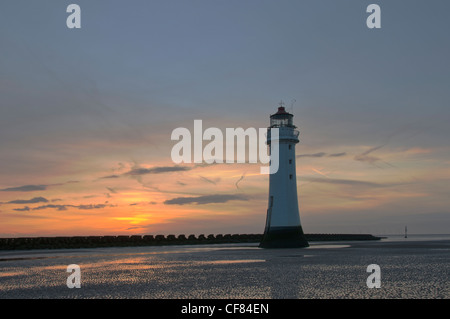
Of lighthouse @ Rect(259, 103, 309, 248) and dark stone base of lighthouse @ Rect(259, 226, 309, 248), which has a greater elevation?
lighthouse @ Rect(259, 103, 309, 248)

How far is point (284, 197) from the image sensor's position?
4512 centimetres

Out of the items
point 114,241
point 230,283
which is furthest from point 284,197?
point 114,241

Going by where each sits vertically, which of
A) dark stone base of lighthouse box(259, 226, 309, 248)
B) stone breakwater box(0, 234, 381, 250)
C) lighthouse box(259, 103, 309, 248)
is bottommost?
stone breakwater box(0, 234, 381, 250)

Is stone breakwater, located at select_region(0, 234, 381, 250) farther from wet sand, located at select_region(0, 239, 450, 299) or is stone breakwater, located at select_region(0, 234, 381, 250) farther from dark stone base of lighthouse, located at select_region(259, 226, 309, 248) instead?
wet sand, located at select_region(0, 239, 450, 299)

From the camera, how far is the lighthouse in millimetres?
45281

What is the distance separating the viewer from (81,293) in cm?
1992

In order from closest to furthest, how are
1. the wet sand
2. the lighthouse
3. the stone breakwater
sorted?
the wet sand < the lighthouse < the stone breakwater

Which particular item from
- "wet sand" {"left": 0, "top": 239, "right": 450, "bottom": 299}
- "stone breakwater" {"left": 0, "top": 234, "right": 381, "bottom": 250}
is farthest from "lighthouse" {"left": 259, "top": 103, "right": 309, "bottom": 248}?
"stone breakwater" {"left": 0, "top": 234, "right": 381, "bottom": 250}

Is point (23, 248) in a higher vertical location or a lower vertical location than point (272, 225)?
lower

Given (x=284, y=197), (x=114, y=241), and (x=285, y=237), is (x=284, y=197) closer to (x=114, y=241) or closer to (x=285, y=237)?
(x=285, y=237)
